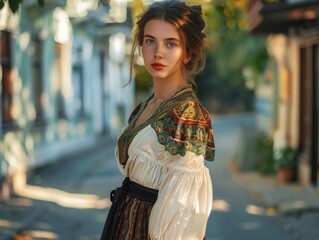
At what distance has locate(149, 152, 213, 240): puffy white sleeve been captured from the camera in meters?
2.38

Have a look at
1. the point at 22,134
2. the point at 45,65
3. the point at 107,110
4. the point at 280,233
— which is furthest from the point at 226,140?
the point at 280,233

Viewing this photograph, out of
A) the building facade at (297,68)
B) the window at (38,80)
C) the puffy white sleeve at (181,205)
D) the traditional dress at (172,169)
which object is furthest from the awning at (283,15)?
the puffy white sleeve at (181,205)

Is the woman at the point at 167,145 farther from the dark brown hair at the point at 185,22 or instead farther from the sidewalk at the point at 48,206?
the sidewalk at the point at 48,206

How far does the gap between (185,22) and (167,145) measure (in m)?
0.50

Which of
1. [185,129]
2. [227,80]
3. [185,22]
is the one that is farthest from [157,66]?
[227,80]

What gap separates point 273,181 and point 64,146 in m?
6.15

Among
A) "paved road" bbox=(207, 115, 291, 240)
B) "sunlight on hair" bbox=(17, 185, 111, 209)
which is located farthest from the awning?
"sunlight on hair" bbox=(17, 185, 111, 209)

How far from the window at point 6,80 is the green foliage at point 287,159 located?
202 inches

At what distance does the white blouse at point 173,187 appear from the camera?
94.0 inches

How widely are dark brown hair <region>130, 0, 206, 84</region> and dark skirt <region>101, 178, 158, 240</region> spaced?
1.69ft

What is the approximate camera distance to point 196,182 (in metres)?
2.45

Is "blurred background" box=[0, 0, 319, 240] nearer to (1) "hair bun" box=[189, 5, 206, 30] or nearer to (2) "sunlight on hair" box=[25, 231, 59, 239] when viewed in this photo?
(2) "sunlight on hair" box=[25, 231, 59, 239]

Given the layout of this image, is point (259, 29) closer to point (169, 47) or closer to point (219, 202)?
point (219, 202)

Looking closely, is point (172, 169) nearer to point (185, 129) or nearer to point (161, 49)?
point (185, 129)
